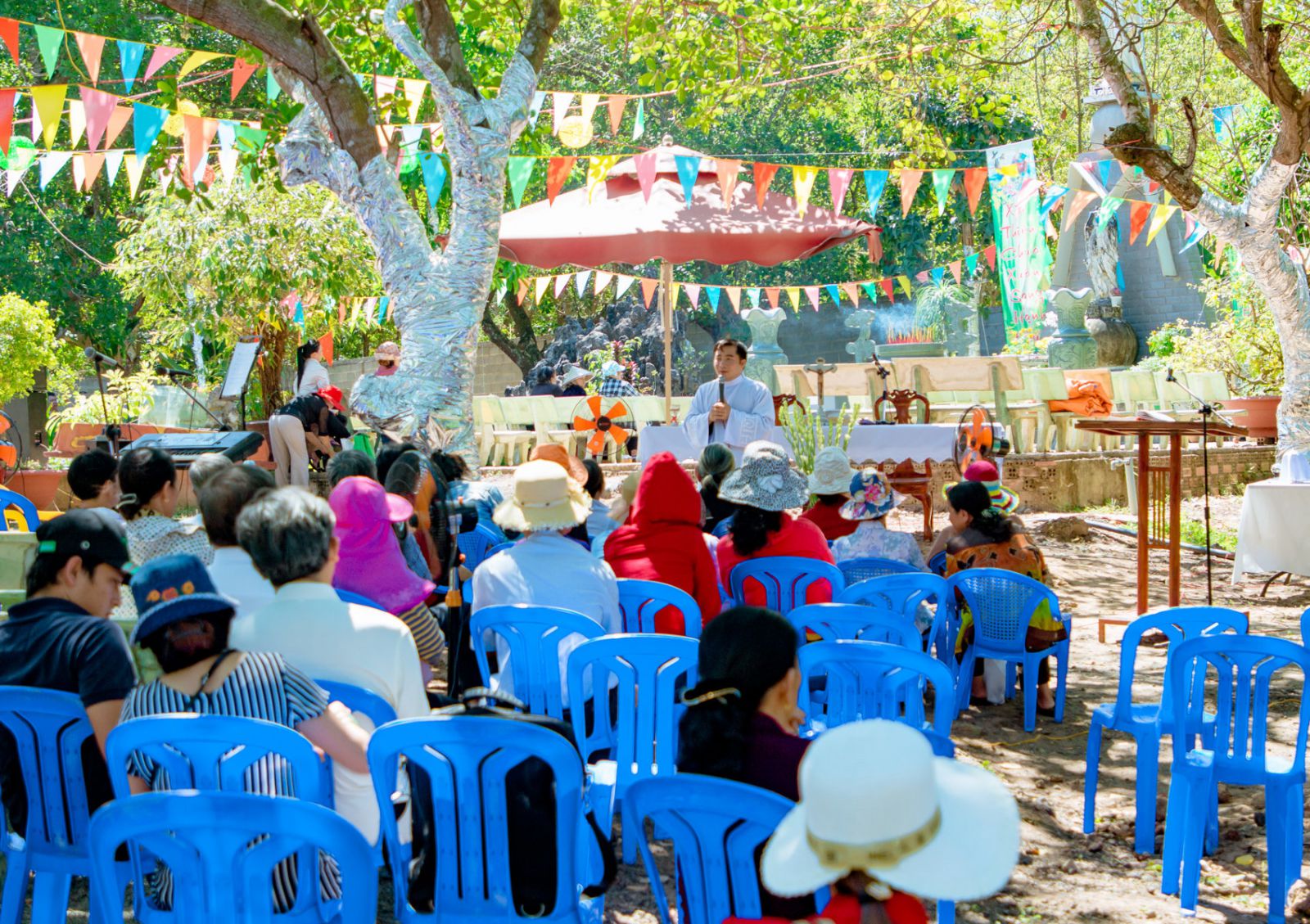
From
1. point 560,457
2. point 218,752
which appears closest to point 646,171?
point 560,457

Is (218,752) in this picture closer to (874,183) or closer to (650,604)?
(650,604)

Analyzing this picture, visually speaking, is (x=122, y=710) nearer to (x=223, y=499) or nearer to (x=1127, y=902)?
(x=223, y=499)

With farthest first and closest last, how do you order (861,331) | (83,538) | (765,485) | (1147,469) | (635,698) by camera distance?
1. (861,331)
2. (1147,469)
3. (765,485)
4. (635,698)
5. (83,538)

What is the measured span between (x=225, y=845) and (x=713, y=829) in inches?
30.9

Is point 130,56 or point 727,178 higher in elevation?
point 130,56

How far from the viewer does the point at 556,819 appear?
235 centimetres

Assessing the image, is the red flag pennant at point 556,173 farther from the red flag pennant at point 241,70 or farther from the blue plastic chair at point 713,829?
the blue plastic chair at point 713,829

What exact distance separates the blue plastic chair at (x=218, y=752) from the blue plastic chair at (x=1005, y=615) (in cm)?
301

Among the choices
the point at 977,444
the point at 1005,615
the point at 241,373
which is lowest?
the point at 1005,615

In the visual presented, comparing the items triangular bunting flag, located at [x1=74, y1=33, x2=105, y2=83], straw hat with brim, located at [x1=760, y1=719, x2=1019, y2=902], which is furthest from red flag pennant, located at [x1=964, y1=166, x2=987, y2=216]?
straw hat with brim, located at [x1=760, y1=719, x2=1019, y2=902]

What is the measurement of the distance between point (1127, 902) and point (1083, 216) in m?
21.3

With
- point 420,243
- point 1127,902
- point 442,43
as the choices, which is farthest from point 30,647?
point 442,43

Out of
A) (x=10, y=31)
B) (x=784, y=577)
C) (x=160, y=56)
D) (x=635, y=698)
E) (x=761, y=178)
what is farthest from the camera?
(x=761, y=178)

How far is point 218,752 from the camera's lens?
230 cm
